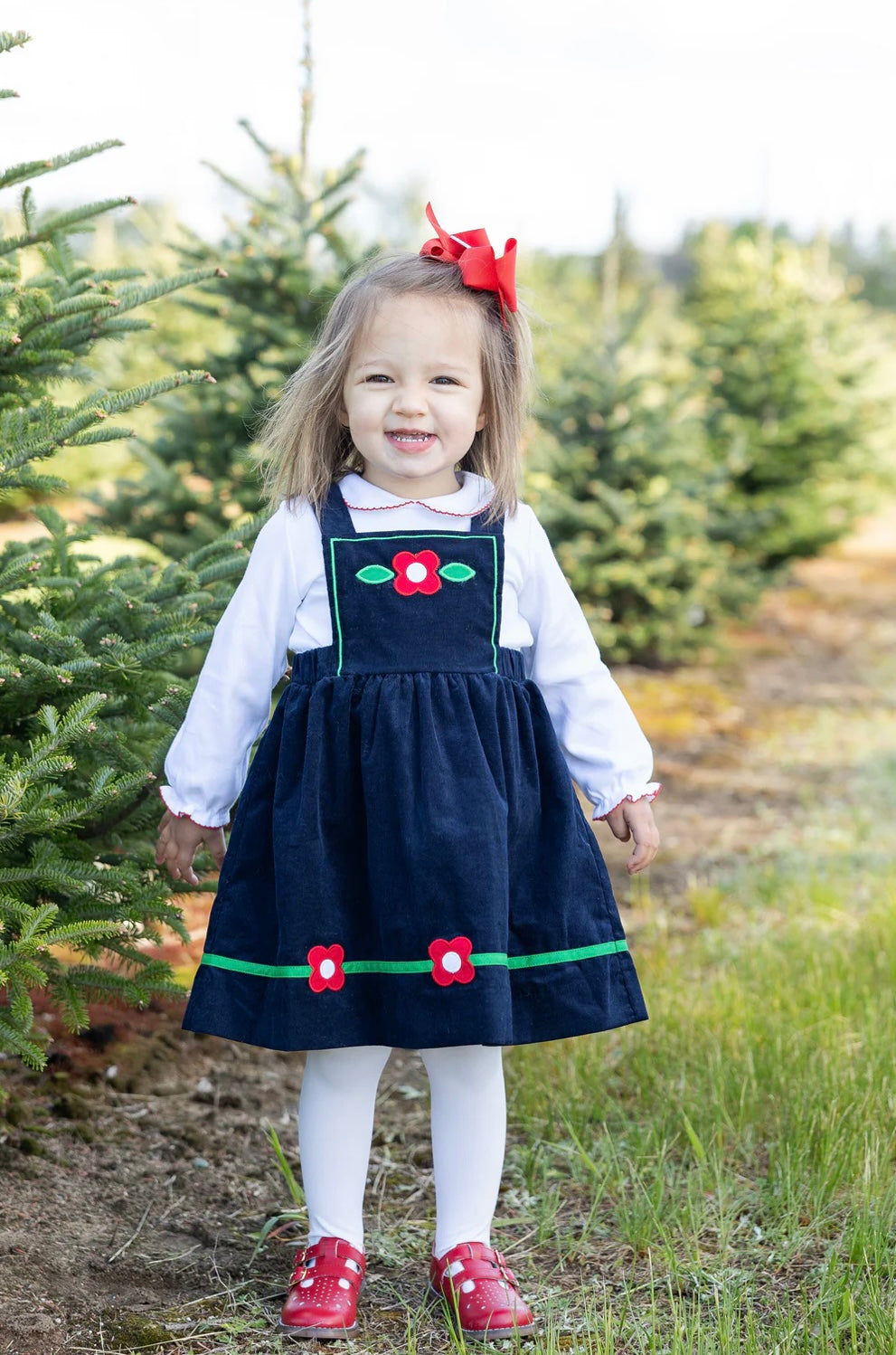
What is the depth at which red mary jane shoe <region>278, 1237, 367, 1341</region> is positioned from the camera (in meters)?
1.98

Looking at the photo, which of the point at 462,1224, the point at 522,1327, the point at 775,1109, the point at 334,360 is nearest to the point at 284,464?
the point at 334,360

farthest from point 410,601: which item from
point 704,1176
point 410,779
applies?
point 704,1176

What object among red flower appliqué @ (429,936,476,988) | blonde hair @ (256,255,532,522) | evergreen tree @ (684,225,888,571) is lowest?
evergreen tree @ (684,225,888,571)

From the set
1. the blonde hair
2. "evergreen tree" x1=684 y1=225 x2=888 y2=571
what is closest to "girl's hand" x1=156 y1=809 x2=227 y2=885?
the blonde hair

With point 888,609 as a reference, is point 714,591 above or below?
above

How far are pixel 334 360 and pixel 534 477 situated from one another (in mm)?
4519

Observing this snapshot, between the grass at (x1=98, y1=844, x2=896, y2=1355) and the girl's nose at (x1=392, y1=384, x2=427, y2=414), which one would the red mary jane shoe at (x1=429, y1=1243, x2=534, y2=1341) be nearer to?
the grass at (x1=98, y1=844, x2=896, y2=1355)

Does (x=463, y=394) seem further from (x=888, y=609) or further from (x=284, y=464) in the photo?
(x=888, y=609)

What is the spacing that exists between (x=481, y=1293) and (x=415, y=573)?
3.87 ft

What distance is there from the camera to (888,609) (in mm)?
10500

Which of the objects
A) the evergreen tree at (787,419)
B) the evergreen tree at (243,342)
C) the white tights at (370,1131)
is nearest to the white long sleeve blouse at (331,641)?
the white tights at (370,1131)

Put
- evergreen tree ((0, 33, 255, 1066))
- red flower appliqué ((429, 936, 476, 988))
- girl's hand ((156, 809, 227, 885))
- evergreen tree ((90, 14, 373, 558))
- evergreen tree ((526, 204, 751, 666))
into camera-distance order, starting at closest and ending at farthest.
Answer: red flower appliqué ((429, 936, 476, 988))
evergreen tree ((0, 33, 255, 1066))
girl's hand ((156, 809, 227, 885))
evergreen tree ((90, 14, 373, 558))
evergreen tree ((526, 204, 751, 666))

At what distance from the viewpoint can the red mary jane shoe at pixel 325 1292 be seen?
1983 millimetres

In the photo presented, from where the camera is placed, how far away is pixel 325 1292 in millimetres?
2010
